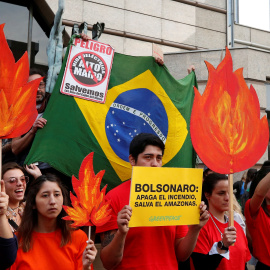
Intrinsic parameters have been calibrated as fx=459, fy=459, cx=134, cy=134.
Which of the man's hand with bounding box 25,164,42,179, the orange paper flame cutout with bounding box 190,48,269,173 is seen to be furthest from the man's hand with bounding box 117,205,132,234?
the man's hand with bounding box 25,164,42,179

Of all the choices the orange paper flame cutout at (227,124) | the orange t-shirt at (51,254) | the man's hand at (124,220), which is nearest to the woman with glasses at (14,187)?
the orange t-shirt at (51,254)

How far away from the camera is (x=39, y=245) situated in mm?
2959

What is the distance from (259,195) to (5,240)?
1990mm

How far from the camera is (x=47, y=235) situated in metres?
3.04

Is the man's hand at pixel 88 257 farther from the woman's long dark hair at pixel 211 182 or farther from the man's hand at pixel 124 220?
the woman's long dark hair at pixel 211 182

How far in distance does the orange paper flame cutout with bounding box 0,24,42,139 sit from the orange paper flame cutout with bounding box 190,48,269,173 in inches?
42.1

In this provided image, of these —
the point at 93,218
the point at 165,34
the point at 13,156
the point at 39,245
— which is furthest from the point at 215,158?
the point at 165,34

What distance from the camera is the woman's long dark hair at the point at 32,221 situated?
9.68 feet

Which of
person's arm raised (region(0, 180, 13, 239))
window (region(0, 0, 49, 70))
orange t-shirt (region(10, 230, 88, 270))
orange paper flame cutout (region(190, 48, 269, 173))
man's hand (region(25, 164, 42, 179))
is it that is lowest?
orange t-shirt (region(10, 230, 88, 270))

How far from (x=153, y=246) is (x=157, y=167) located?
0.51 m

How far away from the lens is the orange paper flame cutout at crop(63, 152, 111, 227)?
8.96 feet

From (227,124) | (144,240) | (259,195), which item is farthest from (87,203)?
(259,195)

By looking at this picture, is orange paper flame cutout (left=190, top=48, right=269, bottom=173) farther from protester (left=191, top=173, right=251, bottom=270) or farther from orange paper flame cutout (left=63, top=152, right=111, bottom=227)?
orange paper flame cutout (left=63, top=152, right=111, bottom=227)

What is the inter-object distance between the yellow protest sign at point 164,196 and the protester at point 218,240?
0.33 m
